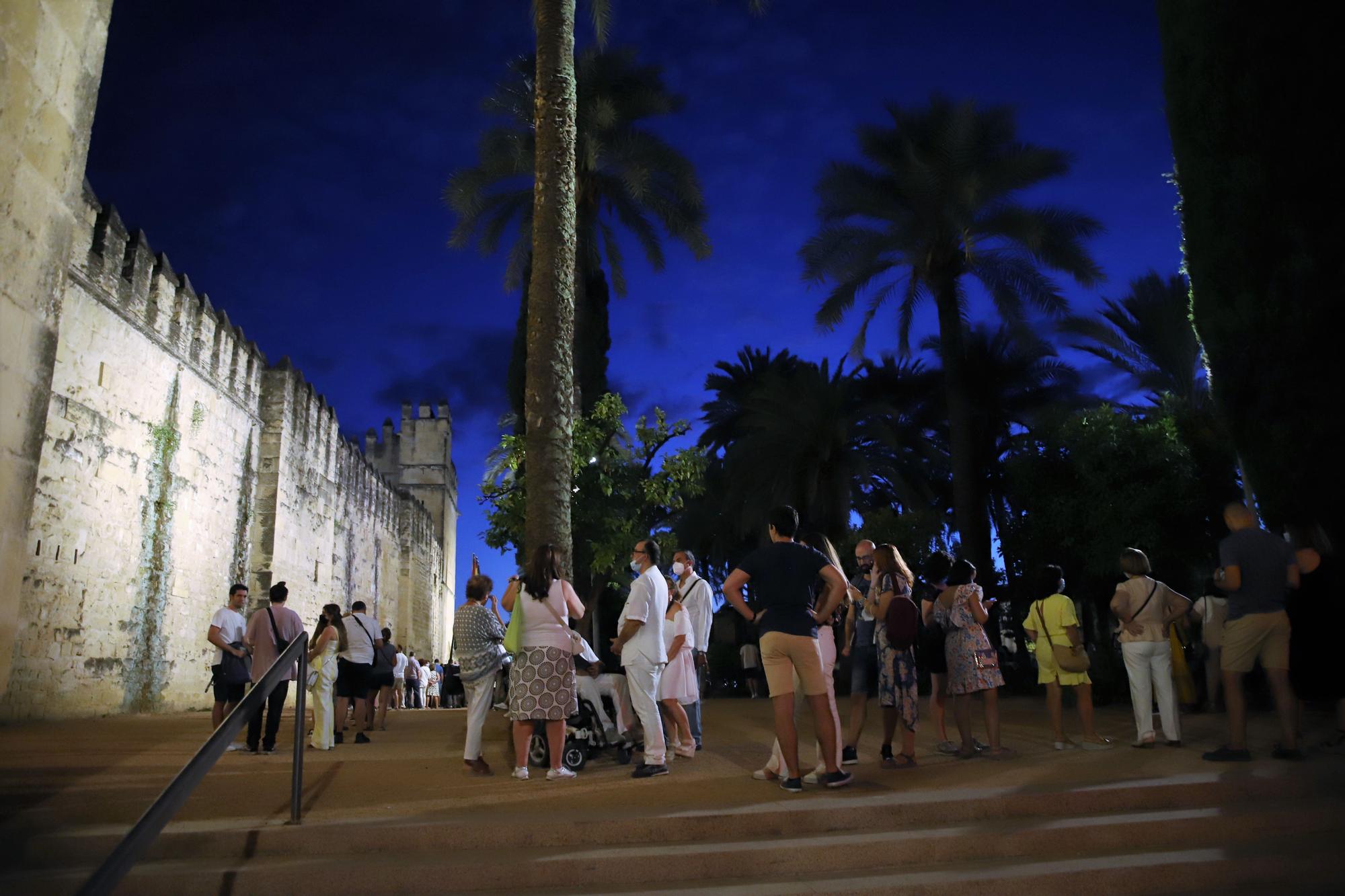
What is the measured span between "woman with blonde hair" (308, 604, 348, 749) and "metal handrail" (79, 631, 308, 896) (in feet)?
11.8

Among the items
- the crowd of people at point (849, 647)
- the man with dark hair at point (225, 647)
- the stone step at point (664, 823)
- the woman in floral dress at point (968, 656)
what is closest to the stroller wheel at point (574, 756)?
the crowd of people at point (849, 647)

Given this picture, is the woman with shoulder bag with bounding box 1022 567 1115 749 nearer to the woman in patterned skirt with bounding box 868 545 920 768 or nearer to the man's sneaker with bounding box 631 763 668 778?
the woman in patterned skirt with bounding box 868 545 920 768

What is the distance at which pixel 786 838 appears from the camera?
436cm

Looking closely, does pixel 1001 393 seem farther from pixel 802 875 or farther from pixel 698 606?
pixel 802 875

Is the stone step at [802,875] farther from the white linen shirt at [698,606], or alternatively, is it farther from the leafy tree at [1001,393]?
the leafy tree at [1001,393]

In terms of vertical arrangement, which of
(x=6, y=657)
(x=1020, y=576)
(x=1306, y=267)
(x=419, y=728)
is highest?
(x=1306, y=267)

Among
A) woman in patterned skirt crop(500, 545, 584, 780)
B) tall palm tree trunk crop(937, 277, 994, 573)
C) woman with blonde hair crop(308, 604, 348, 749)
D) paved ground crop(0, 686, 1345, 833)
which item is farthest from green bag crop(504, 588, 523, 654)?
tall palm tree trunk crop(937, 277, 994, 573)

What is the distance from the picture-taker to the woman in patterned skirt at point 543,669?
6.19 m

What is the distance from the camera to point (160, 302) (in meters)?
13.8

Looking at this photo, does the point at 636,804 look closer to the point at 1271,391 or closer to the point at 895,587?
the point at 895,587

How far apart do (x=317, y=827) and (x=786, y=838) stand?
231 centimetres

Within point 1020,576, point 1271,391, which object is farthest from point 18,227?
point 1020,576

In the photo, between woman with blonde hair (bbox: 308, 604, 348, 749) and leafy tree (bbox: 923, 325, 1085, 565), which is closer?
woman with blonde hair (bbox: 308, 604, 348, 749)

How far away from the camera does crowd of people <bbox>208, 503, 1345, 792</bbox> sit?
5.42m
